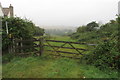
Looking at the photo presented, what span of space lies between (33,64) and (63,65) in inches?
62.5

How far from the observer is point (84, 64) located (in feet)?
16.9

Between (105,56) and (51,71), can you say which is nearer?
(51,71)

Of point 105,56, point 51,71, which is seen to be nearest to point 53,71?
point 51,71

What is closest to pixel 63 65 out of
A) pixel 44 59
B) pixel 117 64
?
pixel 44 59

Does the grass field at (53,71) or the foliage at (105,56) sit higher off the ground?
the foliage at (105,56)

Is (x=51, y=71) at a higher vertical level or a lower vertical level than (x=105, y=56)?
lower

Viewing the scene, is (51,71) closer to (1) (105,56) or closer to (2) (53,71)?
Result: (2) (53,71)

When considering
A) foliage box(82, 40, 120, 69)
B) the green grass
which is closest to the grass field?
the green grass

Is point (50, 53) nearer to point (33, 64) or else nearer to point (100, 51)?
point (33, 64)

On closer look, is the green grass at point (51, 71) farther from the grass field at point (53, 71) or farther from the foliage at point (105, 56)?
the foliage at point (105, 56)

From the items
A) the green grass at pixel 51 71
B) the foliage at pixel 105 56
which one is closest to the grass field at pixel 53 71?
the green grass at pixel 51 71

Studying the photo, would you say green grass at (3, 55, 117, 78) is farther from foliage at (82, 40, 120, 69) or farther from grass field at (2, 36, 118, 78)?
foliage at (82, 40, 120, 69)

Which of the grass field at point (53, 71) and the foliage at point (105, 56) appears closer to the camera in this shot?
the grass field at point (53, 71)

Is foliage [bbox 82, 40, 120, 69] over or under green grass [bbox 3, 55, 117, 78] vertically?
over
